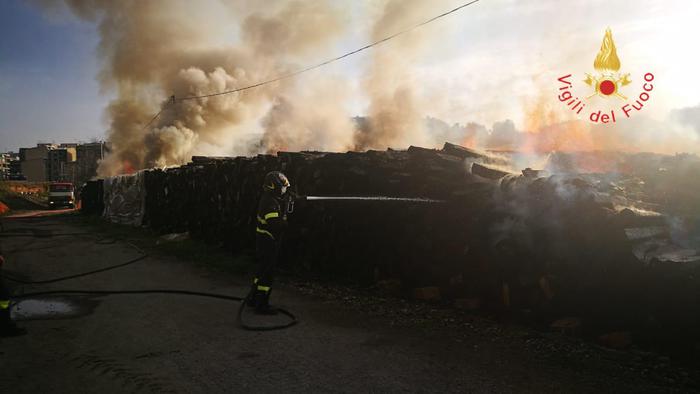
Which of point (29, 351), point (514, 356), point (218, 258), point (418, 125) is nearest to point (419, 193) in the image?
point (514, 356)

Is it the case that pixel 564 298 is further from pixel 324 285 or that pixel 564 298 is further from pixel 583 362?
pixel 324 285

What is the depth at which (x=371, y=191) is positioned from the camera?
300 inches

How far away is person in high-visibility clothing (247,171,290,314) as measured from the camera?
6.03m

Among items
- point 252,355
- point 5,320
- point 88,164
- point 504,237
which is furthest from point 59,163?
point 504,237

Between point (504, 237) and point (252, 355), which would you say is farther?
point (504, 237)

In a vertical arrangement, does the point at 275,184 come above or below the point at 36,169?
below

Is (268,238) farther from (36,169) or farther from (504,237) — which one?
(36,169)

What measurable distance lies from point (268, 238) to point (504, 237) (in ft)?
10.5

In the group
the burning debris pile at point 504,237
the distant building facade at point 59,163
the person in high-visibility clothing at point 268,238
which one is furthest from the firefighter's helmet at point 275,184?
the distant building facade at point 59,163

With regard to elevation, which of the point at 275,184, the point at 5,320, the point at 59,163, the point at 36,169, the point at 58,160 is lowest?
the point at 5,320

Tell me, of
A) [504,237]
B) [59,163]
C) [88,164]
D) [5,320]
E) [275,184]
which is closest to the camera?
[5,320]

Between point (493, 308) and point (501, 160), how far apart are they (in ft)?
10.0

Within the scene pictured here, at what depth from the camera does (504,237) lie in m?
5.39

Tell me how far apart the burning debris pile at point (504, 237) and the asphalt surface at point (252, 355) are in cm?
74
